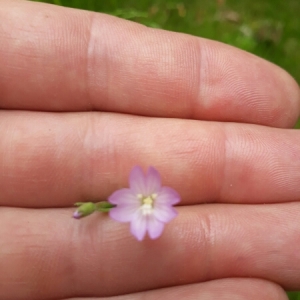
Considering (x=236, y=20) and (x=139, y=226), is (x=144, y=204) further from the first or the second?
(x=236, y=20)

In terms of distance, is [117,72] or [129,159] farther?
[117,72]

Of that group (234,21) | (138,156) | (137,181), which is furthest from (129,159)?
(234,21)

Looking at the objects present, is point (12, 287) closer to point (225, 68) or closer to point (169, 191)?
point (169, 191)

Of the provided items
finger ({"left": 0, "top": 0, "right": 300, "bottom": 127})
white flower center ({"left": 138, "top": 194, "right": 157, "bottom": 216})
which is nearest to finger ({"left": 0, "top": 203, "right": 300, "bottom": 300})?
Answer: white flower center ({"left": 138, "top": 194, "right": 157, "bottom": 216})

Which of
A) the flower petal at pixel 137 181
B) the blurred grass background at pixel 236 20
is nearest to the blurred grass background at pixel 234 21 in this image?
the blurred grass background at pixel 236 20

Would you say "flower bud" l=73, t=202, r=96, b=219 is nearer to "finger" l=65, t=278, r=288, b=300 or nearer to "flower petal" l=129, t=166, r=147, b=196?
"flower petal" l=129, t=166, r=147, b=196

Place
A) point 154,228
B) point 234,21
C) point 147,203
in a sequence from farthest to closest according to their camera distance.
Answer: point 234,21, point 147,203, point 154,228

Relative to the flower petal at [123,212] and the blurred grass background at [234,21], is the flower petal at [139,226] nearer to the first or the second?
the flower petal at [123,212]
